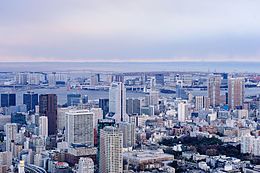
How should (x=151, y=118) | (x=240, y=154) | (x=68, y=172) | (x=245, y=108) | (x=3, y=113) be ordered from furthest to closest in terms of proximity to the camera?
(x=245, y=108), (x=151, y=118), (x=3, y=113), (x=240, y=154), (x=68, y=172)

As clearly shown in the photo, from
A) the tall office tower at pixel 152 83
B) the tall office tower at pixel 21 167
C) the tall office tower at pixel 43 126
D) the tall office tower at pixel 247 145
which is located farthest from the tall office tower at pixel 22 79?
the tall office tower at pixel 247 145

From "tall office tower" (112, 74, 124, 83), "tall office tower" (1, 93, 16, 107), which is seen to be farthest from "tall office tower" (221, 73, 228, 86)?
"tall office tower" (1, 93, 16, 107)

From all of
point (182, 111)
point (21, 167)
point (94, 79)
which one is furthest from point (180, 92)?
point (21, 167)

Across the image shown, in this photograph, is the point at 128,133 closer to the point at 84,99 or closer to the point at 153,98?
the point at 84,99

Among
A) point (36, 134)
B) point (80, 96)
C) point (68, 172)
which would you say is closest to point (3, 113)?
point (36, 134)

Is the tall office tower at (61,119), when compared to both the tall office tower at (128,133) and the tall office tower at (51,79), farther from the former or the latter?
the tall office tower at (51,79)

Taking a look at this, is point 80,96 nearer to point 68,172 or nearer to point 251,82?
point 251,82

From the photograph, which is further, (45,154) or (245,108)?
(245,108)

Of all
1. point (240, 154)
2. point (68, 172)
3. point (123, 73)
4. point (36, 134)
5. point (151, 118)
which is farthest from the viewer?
point (123, 73)
